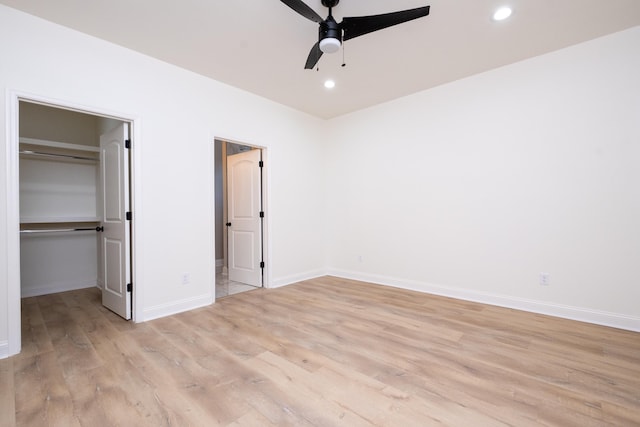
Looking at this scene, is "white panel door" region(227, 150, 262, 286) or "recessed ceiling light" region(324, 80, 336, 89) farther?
"white panel door" region(227, 150, 262, 286)

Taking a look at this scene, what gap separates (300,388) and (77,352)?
1942mm

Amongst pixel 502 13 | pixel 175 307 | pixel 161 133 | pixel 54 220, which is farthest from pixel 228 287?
pixel 502 13

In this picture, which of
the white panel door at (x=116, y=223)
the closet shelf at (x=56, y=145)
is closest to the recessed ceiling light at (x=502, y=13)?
the white panel door at (x=116, y=223)

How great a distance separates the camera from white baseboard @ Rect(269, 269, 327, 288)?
14.6 ft

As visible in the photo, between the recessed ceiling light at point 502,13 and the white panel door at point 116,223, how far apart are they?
375 cm

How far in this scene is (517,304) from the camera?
335 cm

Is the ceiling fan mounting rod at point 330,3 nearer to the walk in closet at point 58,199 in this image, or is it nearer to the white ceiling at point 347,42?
the white ceiling at point 347,42

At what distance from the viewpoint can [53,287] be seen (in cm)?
418

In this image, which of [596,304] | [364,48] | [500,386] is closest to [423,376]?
[500,386]

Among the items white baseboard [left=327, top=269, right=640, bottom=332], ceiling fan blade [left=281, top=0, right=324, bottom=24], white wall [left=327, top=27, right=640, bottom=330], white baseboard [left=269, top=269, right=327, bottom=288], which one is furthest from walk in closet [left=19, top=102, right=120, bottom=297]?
white baseboard [left=327, top=269, right=640, bottom=332]

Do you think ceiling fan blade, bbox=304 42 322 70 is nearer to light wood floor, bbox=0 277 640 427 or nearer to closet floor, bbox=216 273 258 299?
light wood floor, bbox=0 277 640 427

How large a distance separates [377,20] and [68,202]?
4.96 meters

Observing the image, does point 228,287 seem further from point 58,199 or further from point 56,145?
point 56,145

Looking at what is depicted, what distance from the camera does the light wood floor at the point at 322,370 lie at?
163 centimetres
